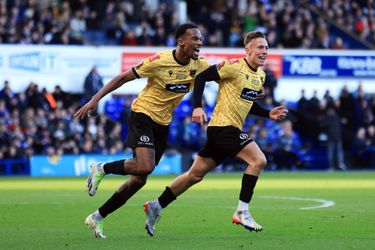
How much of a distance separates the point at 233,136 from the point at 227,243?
170 cm

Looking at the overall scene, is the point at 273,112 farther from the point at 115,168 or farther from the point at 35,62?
the point at 35,62

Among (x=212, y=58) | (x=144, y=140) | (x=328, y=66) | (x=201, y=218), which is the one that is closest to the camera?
(x=144, y=140)

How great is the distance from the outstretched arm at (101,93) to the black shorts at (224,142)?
3.89ft

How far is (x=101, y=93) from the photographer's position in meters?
11.5

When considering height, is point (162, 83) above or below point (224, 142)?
above

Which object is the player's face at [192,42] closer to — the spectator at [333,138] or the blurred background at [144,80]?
the blurred background at [144,80]

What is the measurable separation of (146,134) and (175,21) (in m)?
22.9

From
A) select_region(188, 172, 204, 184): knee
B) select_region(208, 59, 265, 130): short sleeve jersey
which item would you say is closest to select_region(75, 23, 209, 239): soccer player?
select_region(208, 59, 265, 130): short sleeve jersey

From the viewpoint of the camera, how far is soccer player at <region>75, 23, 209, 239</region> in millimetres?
11555

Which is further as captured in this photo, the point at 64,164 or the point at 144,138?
the point at 64,164

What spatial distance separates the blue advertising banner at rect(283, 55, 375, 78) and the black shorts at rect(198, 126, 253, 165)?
22851 millimetres

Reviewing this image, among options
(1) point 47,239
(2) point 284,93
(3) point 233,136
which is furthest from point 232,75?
(2) point 284,93

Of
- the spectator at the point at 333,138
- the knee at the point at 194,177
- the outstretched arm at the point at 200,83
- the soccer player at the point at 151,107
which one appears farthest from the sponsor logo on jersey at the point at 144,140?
the spectator at the point at 333,138

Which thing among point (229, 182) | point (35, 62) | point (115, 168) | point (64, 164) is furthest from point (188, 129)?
point (115, 168)
